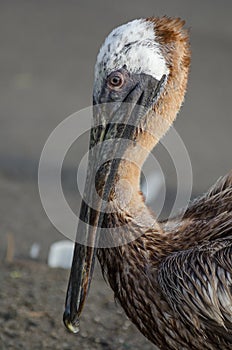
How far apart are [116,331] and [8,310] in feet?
2.16

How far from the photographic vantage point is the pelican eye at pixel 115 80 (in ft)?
11.8

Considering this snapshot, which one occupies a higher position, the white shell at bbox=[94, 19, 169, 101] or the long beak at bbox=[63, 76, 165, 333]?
the white shell at bbox=[94, 19, 169, 101]

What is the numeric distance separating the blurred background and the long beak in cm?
100

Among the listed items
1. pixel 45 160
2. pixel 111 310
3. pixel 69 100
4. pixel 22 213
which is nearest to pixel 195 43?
pixel 69 100

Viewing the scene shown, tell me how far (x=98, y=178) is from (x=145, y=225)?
345 millimetres

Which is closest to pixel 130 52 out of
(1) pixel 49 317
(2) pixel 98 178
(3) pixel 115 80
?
(3) pixel 115 80

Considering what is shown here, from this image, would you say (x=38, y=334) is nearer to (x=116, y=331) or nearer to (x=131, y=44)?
(x=116, y=331)

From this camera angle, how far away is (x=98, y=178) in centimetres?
364

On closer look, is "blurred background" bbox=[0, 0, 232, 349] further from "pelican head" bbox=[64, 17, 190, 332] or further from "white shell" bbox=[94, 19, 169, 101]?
"white shell" bbox=[94, 19, 169, 101]

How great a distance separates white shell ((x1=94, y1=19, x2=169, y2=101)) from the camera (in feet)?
11.7

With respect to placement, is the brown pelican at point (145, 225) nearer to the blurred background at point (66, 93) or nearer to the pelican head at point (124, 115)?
the pelican head at point (124, 115)

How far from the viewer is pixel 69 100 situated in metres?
8.30

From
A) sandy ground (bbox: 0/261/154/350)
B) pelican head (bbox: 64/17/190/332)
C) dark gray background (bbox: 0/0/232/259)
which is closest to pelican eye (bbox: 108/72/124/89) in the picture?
pelican head (bbox: 64/17/190/332)

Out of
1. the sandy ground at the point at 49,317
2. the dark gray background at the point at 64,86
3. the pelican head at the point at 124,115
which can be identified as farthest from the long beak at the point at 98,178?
the dark gray background at the point at 64,86
